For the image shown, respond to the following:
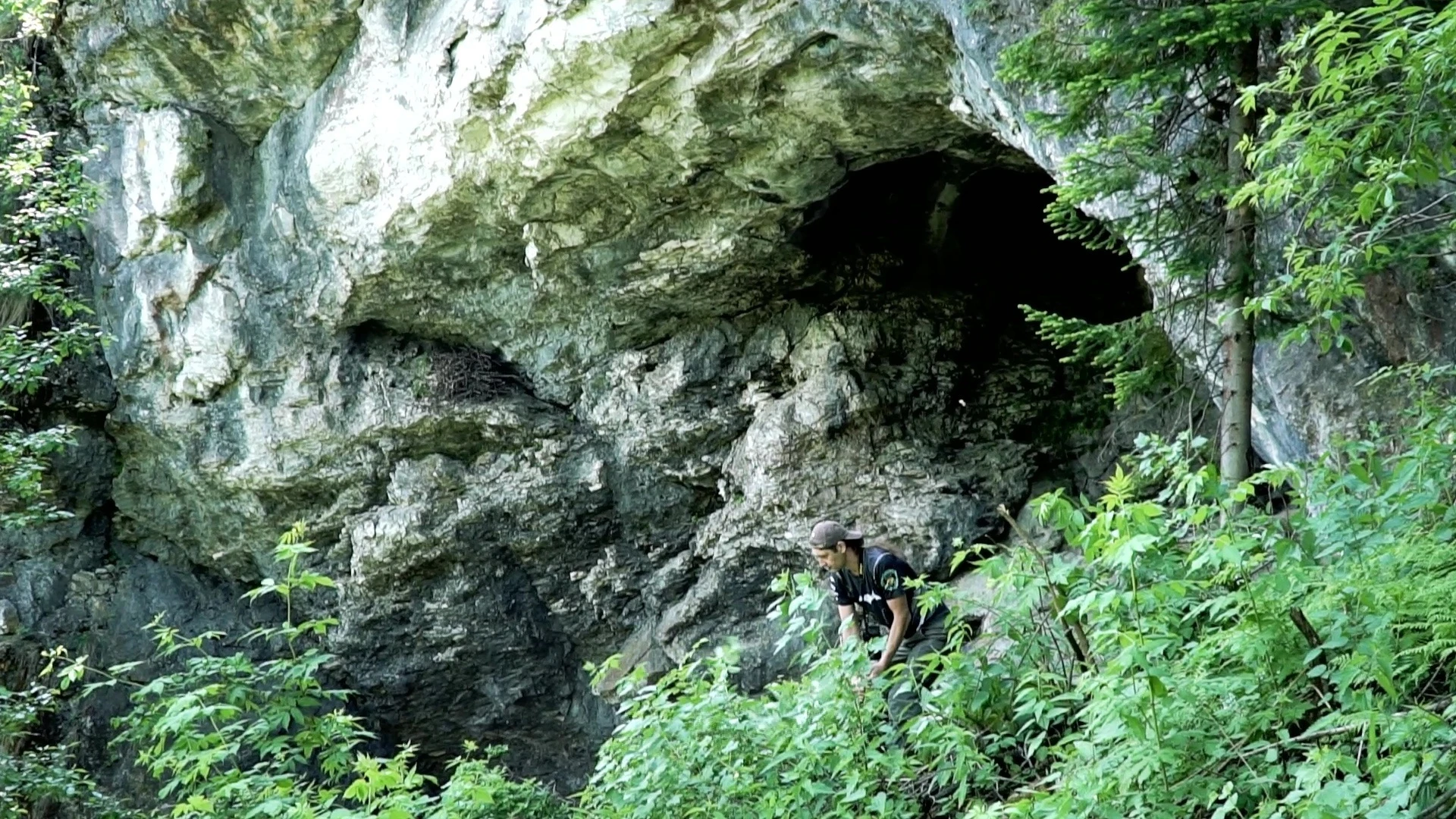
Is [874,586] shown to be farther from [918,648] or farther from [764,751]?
[764,751]

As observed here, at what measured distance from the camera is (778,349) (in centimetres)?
1028

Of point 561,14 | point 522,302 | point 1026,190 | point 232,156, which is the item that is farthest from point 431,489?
point 1026,190

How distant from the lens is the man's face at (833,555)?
6098mm

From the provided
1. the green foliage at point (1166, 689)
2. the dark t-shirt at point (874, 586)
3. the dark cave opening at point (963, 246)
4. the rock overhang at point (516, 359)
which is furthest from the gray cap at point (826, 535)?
the dark cave opening at point (963, 246)

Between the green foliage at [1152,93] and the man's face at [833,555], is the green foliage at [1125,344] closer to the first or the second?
the green foliage at [1152,93]

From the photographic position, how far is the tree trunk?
4.95 metres

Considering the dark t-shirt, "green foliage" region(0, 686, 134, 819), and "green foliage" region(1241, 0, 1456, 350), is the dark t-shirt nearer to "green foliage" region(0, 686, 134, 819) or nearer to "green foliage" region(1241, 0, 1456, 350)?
"green foliage" region(1241, 0, 1456, 350)

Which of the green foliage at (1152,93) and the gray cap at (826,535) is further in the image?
the gray cap at (826,535)

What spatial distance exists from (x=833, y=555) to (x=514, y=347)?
5332mm

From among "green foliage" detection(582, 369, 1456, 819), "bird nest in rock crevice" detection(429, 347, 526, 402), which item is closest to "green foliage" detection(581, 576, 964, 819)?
"green foliage" detection(582, 369, 1456, 819)

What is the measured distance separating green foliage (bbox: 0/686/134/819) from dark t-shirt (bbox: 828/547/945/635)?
3711 millimetres

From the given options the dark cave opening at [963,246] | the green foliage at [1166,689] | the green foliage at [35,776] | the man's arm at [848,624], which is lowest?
the green foliage at [1166,689]

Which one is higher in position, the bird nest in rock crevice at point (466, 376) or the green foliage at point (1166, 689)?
the bird nest in rock crevice at point (466, 376)

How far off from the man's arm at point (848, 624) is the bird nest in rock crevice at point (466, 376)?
5.40 metres
